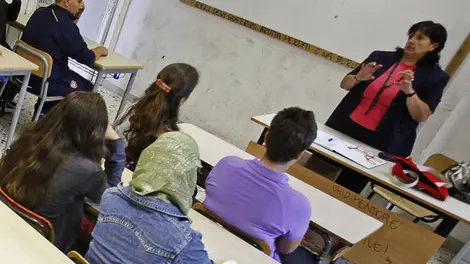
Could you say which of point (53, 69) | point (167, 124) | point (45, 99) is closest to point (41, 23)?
point (53, 69)

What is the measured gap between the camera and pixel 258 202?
57.1 inches

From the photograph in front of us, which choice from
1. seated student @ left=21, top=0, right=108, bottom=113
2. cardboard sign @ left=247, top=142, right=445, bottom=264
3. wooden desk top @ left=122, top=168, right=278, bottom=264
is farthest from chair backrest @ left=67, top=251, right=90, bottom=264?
seated student @ left=21, top=0, right=108, bottom=113

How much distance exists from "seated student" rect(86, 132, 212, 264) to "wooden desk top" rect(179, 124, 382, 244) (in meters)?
0.97

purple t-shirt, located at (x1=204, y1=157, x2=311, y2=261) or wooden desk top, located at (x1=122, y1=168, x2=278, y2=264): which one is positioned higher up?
purple t-shirt, located at (x1=204, y1=157, x2=311, y2=261)

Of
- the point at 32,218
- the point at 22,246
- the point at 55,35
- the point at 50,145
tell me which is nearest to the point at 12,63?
the point at 55,35

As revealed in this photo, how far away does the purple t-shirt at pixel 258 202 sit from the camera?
145 cm

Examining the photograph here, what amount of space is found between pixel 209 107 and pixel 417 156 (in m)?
2.05

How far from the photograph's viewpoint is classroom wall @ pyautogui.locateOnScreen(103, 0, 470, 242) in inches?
145

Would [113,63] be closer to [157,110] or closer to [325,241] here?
[157,110]

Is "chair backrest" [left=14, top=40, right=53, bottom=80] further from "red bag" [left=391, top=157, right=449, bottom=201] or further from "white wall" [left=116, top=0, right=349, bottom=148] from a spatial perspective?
"red bag" [left=391, top=157, right=449, bottom=201]

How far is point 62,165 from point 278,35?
114 inches

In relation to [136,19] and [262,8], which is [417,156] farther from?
[136,19]

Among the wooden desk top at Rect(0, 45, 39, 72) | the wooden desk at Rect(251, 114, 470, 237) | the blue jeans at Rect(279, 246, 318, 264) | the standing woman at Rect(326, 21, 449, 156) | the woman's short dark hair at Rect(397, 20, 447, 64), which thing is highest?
the woman's short dark hair at Rect(397, 20, 447, 64)

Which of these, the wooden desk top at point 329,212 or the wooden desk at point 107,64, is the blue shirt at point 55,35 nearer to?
the wooden desk at point 107,64
